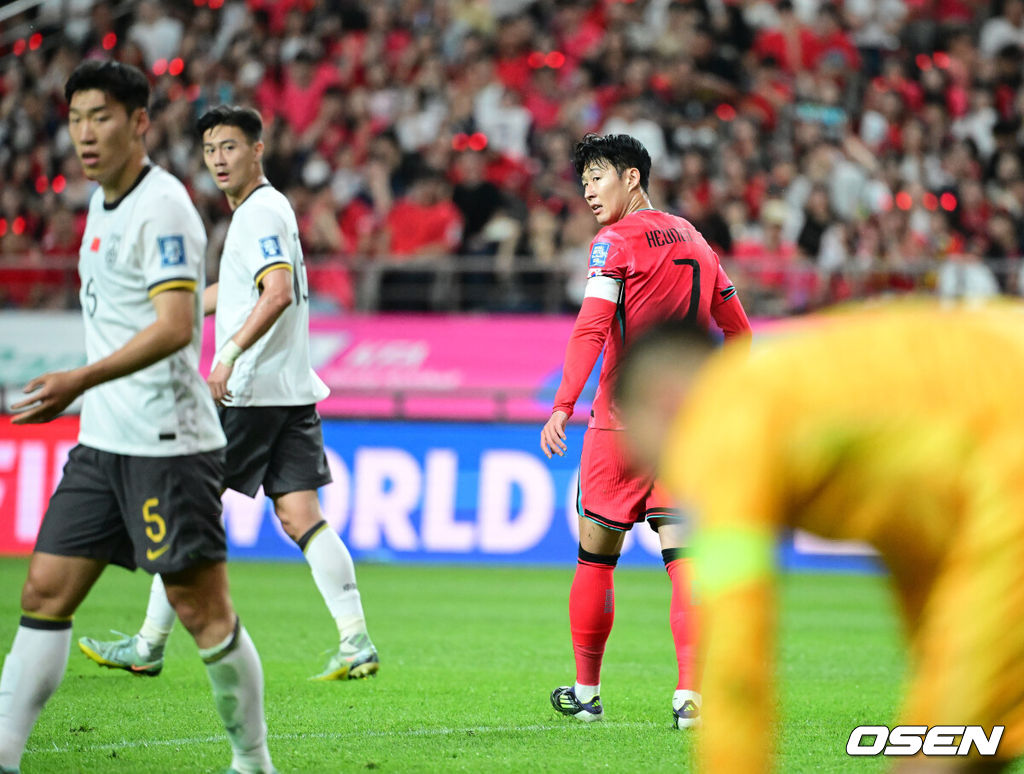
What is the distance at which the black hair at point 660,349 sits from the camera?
8.68 ft

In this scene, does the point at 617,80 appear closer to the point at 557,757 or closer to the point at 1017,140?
the point at 1017,140

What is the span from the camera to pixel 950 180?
15461 millimetres

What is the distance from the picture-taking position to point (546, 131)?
622 inches

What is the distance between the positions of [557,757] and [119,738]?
5.33 feet

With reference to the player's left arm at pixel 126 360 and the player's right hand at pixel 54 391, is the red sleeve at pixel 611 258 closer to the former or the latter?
the player's left arm at pixel 126 360

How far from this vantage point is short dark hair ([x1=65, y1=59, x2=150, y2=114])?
431 cm

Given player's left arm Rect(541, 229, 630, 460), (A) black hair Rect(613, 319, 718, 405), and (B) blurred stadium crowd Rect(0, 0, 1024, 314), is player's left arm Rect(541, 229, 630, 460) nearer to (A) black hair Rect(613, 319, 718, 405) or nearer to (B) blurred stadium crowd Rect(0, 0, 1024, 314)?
(A) black hair Rect(613, 319, 718, 405)

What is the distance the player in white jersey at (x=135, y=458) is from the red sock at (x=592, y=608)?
5.53 ft

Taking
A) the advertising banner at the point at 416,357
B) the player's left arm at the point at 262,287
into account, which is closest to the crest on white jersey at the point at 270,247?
the player's left arm at the point at 262,287

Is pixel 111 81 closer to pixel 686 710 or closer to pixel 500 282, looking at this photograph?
pixel 686 710

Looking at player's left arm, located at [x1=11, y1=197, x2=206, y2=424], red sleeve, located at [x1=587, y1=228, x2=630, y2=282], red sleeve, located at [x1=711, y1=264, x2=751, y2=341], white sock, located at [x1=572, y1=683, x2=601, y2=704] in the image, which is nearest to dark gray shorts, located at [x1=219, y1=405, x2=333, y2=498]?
white sock, located at [x1=572, y1=683, x2=601, y2=704]

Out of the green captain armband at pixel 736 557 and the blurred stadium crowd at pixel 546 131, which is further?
the blurred stadium crowd at pixel 546 131

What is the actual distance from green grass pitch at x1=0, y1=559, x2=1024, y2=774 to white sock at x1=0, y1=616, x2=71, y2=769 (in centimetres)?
44

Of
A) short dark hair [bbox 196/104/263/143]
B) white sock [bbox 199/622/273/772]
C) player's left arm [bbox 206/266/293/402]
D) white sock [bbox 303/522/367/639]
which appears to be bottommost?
white sock [bbox 303/522/367/639]
